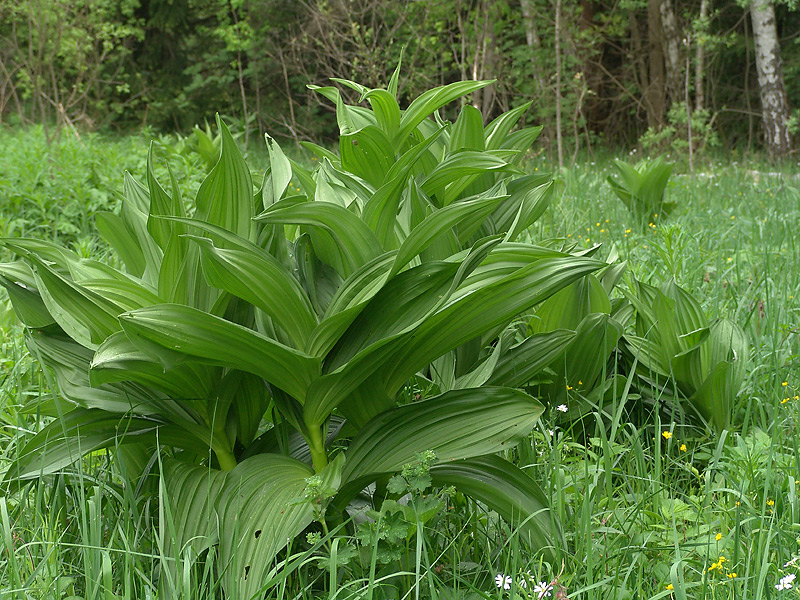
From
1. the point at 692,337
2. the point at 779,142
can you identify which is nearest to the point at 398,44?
the point at 779,142

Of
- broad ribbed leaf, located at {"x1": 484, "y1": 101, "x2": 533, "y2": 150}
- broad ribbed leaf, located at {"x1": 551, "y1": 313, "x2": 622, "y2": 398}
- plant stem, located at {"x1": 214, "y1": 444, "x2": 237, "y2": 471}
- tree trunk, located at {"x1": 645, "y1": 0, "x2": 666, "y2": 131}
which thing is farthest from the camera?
tree trunk, located at {"x1": 645, "y1": 0, "x2": 666, "y2": 131}

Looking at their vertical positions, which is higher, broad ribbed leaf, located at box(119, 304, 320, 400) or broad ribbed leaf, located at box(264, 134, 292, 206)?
broad ribbed leaf, located at box(264, 134, 292, 206)

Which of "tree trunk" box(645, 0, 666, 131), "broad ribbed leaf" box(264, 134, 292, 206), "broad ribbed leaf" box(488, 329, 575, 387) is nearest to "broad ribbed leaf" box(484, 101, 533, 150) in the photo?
"broad ribbed leaf" box(488, 329, 575, 387)

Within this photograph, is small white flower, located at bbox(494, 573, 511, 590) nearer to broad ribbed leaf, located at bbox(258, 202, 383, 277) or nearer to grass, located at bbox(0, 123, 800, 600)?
grass, located at bbox(0, 123, 800, 600)

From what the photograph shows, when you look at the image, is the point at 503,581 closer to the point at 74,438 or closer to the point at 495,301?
the point at 495,301

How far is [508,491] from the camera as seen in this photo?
146 cm

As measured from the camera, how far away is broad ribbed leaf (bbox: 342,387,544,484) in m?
1.39

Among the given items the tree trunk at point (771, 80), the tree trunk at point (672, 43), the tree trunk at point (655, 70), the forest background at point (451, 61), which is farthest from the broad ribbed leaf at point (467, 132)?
the tree trunk at point (655, 70)

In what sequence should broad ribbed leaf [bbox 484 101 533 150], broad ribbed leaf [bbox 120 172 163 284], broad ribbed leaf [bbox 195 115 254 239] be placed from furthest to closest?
broad ribbed leaf [bbox 484 101 533 150]
broad ribbed leaf [bbox 120 172 163 284]
broad ribbed leaf [bbox 195 115 254 239]

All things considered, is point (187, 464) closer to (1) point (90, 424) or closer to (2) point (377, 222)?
(1) point (90, 424)

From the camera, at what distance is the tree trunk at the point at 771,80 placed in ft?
30.7

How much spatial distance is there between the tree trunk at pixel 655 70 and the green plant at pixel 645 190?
25.5ft

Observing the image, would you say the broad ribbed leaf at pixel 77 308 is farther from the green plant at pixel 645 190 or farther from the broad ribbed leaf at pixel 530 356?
the green plant at pixel 645 190

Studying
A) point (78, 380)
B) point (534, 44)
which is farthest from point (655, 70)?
point (78, 380)
